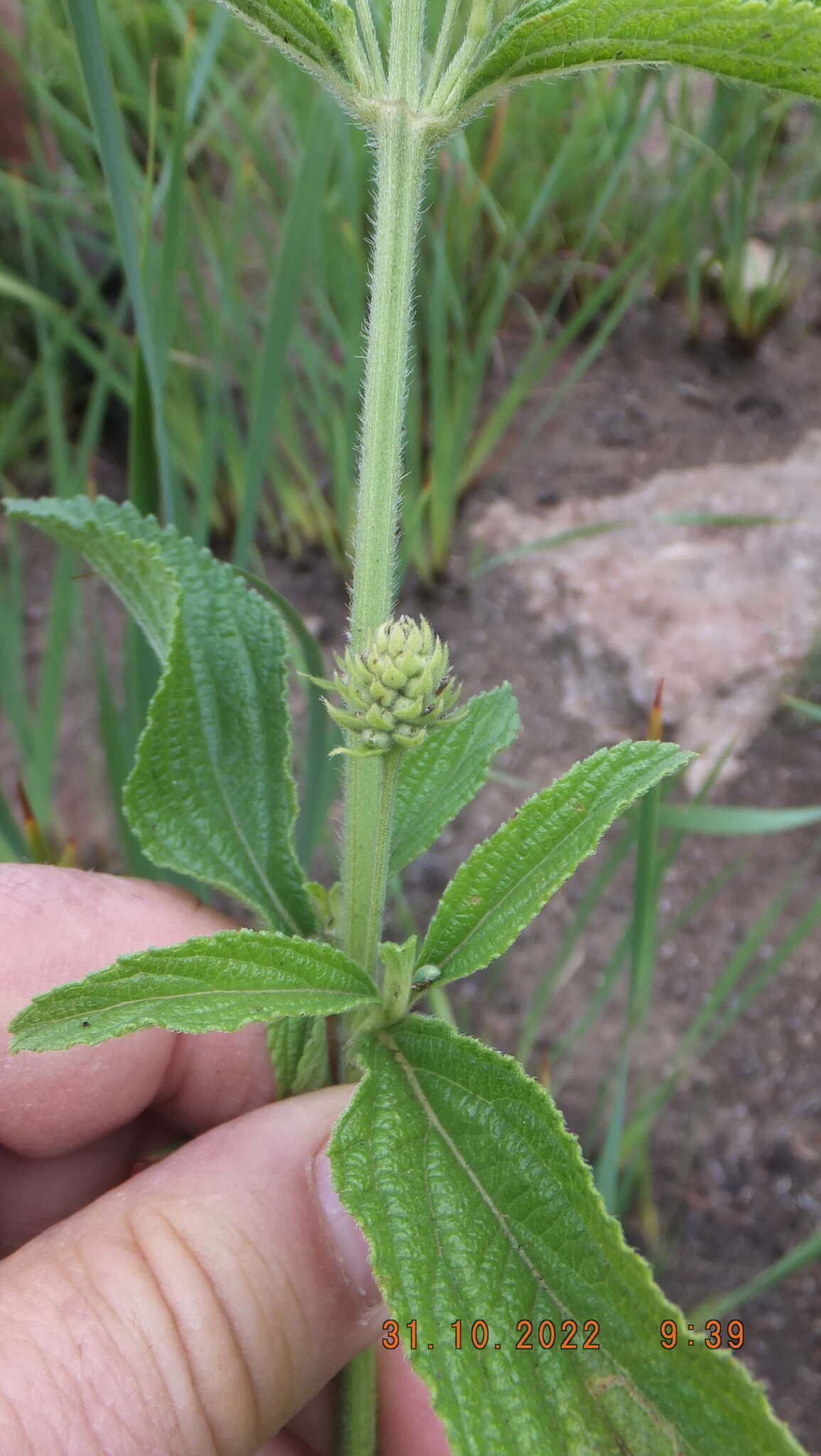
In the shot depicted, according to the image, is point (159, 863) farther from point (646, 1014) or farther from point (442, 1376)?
point (646, 1014)

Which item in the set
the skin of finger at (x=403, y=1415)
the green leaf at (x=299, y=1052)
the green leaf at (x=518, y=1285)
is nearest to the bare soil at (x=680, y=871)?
the skin of finger at (x=403, y=1415)

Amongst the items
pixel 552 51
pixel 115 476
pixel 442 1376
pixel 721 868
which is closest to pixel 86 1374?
pixel 442 1376

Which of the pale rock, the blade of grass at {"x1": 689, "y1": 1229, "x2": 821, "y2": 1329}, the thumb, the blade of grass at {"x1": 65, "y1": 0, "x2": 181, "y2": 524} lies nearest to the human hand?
the thumb

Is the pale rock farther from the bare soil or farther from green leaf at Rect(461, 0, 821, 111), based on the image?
green leaf at Rect(461, 0, 821, 111)

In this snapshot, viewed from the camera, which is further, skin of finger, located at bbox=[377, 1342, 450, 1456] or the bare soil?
the bare soil

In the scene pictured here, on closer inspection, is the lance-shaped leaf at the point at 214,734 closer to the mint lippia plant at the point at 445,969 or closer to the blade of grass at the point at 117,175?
the mint lippia plant at the point at 445,969

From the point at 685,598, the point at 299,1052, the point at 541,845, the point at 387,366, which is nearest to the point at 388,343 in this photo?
the point at 387,366
